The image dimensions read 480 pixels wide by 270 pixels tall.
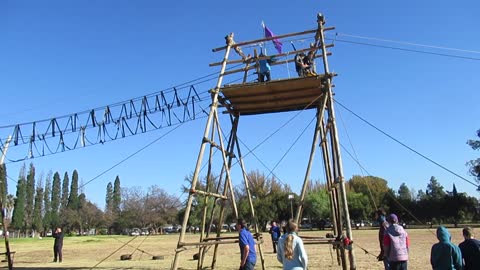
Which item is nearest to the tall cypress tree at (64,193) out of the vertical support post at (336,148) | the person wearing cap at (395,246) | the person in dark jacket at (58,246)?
the person in dark jacket at (58,246)

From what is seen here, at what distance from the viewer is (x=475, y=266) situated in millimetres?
6422

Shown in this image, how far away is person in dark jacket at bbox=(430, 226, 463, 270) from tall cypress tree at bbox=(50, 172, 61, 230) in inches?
4234

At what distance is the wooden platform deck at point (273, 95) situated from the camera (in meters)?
11.8

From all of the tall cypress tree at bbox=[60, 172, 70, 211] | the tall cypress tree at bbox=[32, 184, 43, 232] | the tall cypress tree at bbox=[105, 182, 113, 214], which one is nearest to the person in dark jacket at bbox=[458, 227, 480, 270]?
the tall cypress tree at bbox=[32, 184, 43, 232]

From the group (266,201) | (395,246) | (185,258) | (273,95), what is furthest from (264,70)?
(266,201)

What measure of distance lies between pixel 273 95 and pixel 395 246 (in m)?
5.85

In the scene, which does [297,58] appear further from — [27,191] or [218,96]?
[27,191]

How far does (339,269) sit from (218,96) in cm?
636

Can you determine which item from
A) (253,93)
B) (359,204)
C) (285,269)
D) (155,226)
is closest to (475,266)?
(285,269)

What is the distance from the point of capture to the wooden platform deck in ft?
38.6

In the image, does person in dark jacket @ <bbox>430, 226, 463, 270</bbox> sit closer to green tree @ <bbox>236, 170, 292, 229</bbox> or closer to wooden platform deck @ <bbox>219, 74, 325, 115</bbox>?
wooden platform deck @ <bbox>219, 74, 325, 115</bbox>

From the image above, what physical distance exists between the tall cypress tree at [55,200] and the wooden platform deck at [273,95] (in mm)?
100773

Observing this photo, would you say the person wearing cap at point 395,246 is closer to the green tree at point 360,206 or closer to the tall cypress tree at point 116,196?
the green tree at point 360,206

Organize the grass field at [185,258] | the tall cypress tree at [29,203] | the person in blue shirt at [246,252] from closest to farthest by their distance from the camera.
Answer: the person in blue shirt at [246,252], the grass field at [185,258], the tall cypress tree at [29,203]
